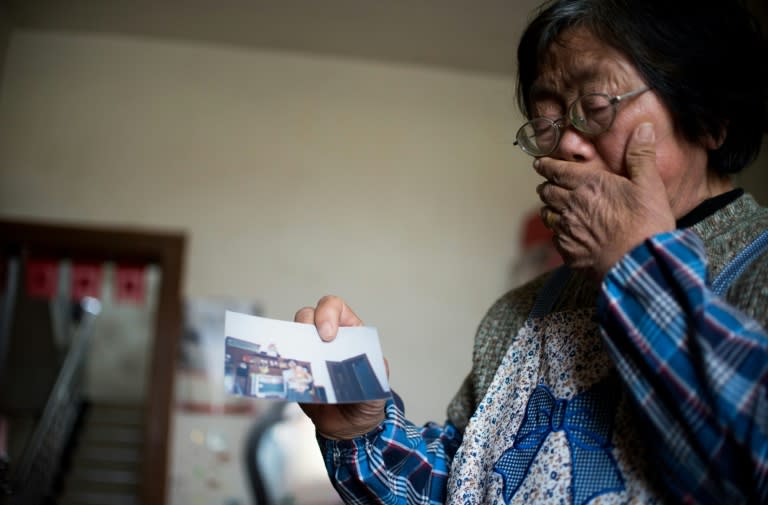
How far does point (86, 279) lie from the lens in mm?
3752

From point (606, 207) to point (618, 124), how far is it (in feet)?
0.53

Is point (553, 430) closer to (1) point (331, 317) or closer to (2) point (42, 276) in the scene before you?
(1) point (331, 317)

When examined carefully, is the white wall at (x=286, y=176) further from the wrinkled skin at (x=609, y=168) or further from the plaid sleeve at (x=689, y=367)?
the plaid sleeve at (x=689, y=367)

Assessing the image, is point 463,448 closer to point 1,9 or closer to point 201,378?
point 201,378

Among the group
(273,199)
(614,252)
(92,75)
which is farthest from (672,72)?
(92,75)

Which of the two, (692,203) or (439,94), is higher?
(439,94)

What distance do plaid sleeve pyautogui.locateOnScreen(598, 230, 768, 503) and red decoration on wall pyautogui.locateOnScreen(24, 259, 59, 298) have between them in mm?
3586

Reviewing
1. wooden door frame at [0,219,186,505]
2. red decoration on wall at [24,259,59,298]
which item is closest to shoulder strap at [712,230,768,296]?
wooden door frame at [0,219,186,505]

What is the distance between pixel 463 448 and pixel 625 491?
0.25 metres

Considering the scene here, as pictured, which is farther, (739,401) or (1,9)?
(1,9)

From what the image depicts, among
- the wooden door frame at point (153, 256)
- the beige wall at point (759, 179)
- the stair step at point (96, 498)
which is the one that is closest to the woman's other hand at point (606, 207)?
the beige wall at point (759, 179)

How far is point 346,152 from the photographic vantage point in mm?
3727

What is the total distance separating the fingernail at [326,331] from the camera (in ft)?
2.83

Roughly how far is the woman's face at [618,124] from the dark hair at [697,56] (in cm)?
1
